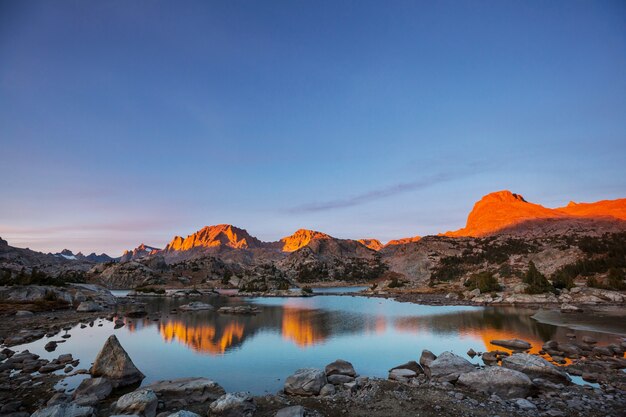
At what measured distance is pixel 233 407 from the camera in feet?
53.0

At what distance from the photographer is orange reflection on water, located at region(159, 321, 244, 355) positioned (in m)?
35.5

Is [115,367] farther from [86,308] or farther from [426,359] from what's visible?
[86,308]

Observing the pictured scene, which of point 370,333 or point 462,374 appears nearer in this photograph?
point 462,374

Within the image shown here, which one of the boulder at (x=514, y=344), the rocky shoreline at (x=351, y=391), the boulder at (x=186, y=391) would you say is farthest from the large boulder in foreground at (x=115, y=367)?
the boulder at (x=514, y=344)

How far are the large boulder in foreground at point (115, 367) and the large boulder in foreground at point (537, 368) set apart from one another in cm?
2442

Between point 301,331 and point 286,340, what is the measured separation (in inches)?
246

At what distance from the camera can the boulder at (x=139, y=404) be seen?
15.7 m

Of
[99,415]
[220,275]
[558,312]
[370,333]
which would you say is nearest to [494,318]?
[558,312]

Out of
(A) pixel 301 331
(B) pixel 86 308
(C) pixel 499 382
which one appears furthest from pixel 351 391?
(B) pixel 86 308

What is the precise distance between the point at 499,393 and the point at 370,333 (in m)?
25.0

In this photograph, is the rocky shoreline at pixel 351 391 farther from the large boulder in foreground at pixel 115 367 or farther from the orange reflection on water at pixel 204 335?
the orange reflection on water at pixel 204 335

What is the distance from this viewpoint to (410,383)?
20.5m

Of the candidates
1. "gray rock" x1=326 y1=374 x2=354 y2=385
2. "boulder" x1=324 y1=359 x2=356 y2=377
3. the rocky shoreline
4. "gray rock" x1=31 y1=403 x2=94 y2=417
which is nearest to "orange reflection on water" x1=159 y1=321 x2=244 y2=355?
the rocky shoreline

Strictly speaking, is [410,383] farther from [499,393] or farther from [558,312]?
[558,312]
